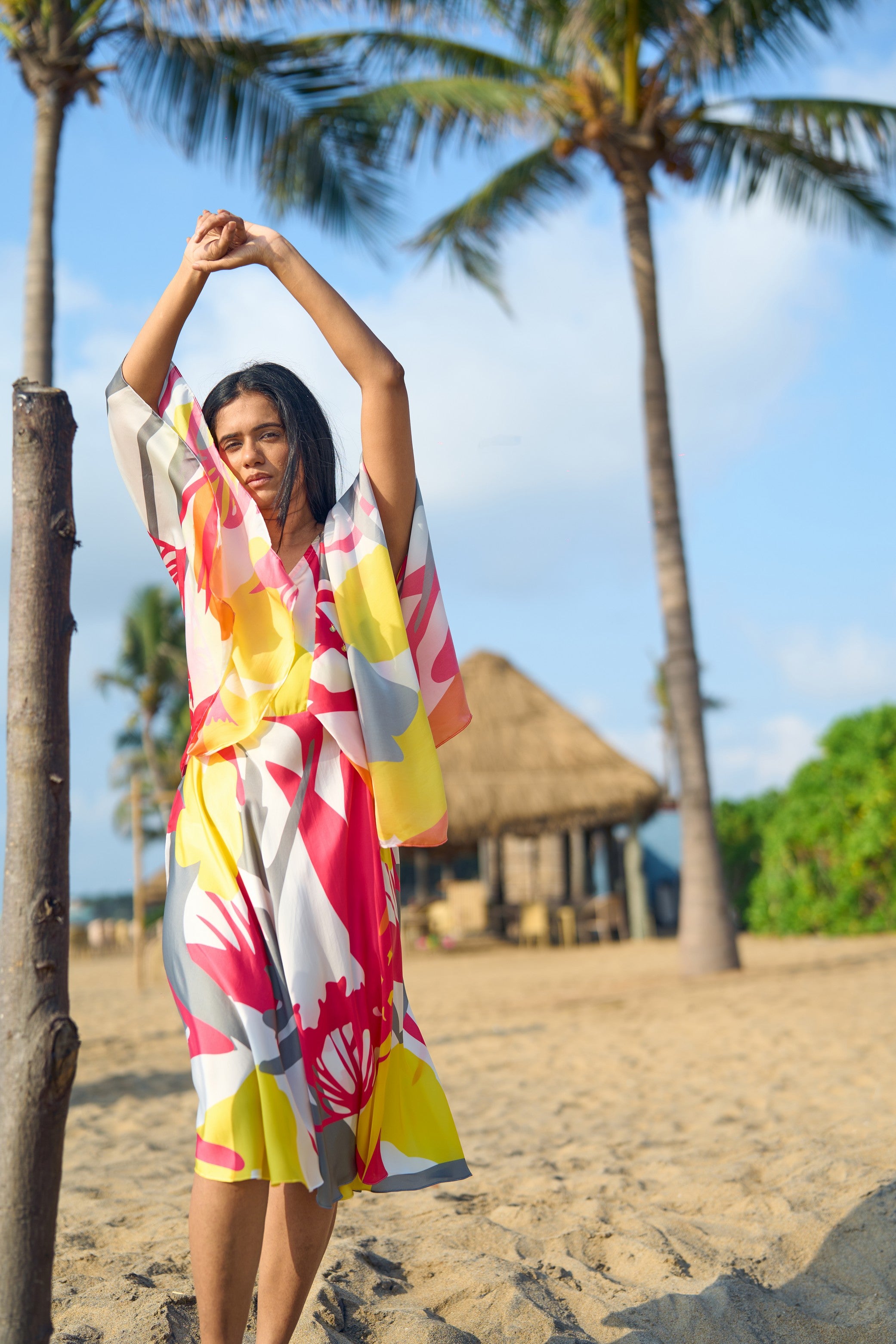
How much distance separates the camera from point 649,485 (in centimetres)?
913

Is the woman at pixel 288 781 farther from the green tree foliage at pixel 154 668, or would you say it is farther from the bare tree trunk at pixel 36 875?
the green tree foliage at pixel 154 668

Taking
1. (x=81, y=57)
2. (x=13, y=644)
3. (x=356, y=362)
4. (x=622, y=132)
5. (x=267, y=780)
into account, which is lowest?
(x=267, y=780)

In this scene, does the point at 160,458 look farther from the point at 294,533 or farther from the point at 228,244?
the point at 228,244

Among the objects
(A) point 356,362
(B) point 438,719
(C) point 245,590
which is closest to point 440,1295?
(B) point 438,719

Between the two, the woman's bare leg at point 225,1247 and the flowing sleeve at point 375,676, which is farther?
the flowing sleeve at point 375,676

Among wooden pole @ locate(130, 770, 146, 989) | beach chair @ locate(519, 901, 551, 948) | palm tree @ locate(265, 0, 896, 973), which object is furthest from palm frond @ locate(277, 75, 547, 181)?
beach chair @ locate(519, 901, 551, 948)

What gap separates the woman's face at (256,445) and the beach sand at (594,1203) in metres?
1.52

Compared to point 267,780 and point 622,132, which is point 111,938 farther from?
point 267,780

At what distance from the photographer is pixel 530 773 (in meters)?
17.2

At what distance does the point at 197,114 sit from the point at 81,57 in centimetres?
141

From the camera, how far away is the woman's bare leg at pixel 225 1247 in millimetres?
1459

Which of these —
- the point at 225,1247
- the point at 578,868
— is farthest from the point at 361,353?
the point at 578,868

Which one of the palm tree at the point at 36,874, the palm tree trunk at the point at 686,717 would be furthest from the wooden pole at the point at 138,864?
the palm tree at the point at 36,874

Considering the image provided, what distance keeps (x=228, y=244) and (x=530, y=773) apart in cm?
1575
